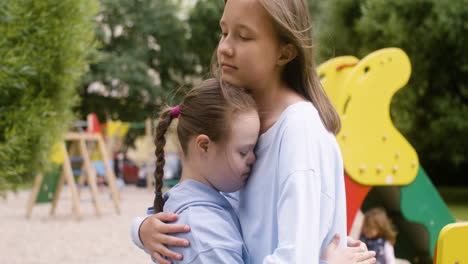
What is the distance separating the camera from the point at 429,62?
12.7m

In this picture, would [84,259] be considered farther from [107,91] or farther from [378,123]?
[107,91]

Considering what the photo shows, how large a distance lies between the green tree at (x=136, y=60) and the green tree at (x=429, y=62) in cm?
1009

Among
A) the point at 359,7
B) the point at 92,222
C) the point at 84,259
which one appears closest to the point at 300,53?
the point at 84,259

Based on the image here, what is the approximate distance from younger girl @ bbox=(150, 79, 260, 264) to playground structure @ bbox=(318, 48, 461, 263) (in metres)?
2.30

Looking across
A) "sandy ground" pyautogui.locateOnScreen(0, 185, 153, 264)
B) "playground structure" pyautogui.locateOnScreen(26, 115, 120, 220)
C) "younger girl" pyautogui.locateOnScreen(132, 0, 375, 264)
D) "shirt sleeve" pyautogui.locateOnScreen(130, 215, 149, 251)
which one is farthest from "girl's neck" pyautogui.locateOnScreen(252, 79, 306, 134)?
"playground structure" pyautogui.locateOnScreen(26, 115, 120, 220)

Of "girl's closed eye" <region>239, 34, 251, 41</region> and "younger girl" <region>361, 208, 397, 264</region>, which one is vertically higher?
"girl's closed eye" <region>239, 34, 251, 41</region>

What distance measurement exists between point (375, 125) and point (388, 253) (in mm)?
1035

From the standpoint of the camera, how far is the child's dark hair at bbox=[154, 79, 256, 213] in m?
1.55

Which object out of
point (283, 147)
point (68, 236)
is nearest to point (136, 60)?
point (68, 236)

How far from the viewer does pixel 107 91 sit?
22.4 metres

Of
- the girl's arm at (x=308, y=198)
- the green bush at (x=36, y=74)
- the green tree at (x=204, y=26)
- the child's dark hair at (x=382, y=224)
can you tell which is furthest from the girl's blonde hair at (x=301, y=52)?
the green tree at (x=204, y=26)

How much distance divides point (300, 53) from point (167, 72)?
73.9ft

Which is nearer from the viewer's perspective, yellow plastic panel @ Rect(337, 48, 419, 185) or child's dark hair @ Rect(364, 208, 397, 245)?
yellow plastic panel @ Rect(337, 48, 419, 185)

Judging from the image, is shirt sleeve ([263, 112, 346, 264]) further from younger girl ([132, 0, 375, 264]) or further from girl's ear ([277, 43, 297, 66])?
girl's ear ([277, 43, 297, 66])
